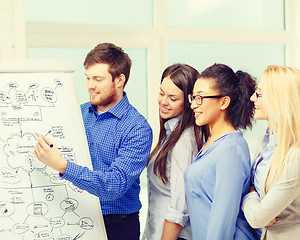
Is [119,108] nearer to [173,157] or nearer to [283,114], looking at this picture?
[173,157]

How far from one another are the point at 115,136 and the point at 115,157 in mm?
97

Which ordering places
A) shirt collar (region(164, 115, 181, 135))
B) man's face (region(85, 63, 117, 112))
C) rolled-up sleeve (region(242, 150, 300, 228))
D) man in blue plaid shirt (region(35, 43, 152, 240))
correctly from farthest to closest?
1. shirt collar (region(164, 115, 181, 135))
2. man's face (region(85, 63, 117, 112))
3. man in blue plaid shirt (region(35, 43, 152, 240))
4. rolled-up sleeve (region(242, 150, 300, 228))

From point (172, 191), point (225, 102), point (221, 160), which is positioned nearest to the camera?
point (221, 160)

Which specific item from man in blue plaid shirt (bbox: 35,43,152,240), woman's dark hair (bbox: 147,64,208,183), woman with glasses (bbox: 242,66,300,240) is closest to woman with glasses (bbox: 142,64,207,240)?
woman's dark hair (bbox: 147,64,208,183)

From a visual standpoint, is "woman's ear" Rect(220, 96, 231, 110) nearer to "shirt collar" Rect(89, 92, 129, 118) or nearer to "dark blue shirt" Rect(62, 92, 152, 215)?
"dark blue shirt" Rect(62, 92, 152, 215)

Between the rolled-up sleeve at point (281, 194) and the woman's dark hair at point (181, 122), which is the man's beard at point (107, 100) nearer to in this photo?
the woman's dark hair at point (181, 122)

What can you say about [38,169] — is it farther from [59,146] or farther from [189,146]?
[189,146]

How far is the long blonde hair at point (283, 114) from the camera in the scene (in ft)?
6.29

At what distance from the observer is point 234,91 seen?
2178mm

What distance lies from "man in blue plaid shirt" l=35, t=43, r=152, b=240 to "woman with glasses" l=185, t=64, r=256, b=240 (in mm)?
264

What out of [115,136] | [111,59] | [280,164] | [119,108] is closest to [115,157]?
→ [115,136]

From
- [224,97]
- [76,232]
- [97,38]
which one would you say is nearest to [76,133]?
[76,232]

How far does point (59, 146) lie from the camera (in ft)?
7.09

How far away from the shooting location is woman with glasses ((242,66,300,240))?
1.88 metres
